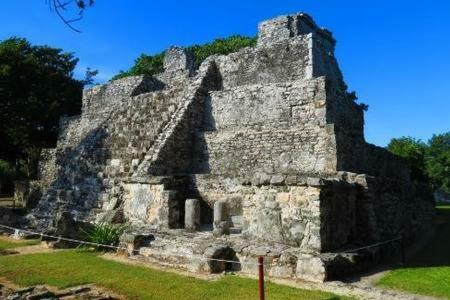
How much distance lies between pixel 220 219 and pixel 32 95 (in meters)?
20.2

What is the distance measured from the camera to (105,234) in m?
9.81

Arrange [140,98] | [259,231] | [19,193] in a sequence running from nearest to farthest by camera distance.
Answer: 1. [259,231]
2. [140,98]
3. [19,193]

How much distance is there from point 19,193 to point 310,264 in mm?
18073

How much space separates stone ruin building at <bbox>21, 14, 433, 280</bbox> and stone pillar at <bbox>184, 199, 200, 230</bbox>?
0.08 ft

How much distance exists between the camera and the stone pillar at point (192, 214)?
9.79 meters

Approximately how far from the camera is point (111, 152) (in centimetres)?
1326

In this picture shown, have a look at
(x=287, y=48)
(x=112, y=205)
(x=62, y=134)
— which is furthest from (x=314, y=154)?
(x=62, y=134)

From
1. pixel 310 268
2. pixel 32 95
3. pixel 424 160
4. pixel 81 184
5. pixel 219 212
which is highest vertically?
pixel 32 95

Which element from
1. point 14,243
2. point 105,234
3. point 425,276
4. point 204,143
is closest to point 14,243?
point 14,243

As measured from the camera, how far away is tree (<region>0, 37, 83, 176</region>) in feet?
79.8

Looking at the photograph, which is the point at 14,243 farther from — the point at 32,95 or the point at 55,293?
the point at 32,95

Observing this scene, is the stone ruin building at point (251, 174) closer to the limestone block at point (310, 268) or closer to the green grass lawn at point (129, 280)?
the limestone block at point (310, 268)

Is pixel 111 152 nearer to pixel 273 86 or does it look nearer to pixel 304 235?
pixel 273 86

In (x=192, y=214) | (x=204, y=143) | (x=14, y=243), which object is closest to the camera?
(x=192, y=214)
